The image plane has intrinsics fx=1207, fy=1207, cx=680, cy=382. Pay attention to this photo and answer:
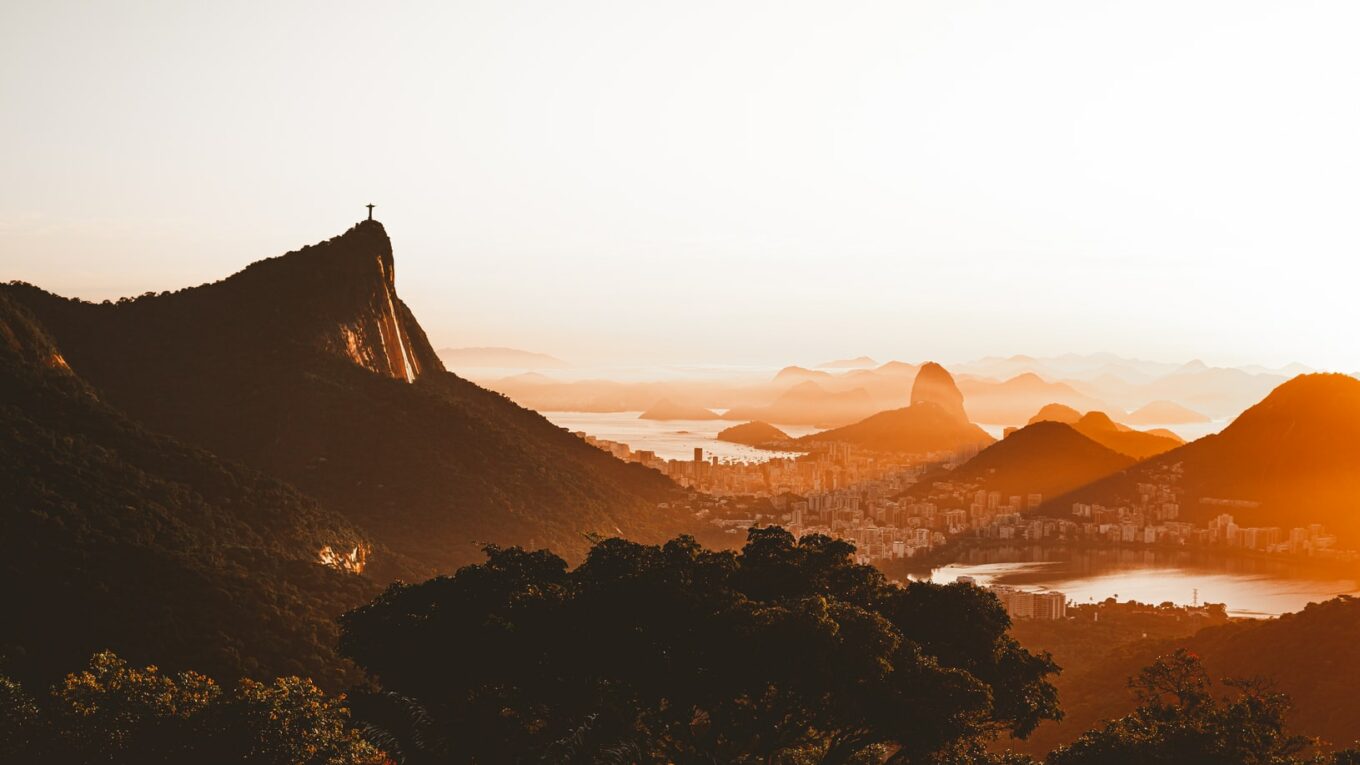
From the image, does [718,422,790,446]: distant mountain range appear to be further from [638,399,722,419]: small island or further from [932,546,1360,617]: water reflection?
[932,546,1360,617]: water reflection

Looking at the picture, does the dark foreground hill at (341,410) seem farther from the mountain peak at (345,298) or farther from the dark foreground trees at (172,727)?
the dark foreground trees at (172,727)

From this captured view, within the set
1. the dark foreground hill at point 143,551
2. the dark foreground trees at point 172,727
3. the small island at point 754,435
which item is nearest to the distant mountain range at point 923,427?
the small island at point 754,435

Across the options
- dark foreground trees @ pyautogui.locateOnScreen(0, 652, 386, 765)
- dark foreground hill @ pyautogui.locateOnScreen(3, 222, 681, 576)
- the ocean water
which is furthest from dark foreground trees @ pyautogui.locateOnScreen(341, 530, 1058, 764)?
the ocean water

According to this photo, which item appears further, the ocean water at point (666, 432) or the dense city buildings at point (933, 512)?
the ocean water at point (666, 432)

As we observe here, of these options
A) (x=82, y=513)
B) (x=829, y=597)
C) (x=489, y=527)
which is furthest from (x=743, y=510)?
(x=829, y=597)

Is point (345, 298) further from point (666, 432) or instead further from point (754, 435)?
point (754, 435)

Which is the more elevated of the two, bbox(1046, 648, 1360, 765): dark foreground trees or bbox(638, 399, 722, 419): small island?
bbox(638, 399, 722, 419): small island
